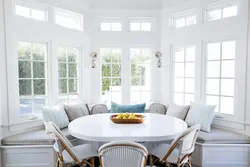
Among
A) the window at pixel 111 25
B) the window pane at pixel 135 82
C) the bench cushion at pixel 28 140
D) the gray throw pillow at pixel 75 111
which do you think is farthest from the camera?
the window pane at pixel 135 82

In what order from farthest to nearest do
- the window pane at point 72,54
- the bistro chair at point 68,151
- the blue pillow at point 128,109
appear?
the window pane at point 72,54, the blue pillow at point 128,109, the bistro chair at point 68,151

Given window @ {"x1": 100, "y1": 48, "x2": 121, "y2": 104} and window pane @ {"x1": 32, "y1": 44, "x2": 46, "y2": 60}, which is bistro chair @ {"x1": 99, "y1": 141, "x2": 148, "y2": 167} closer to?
window pane @ {"x1": 32, "y1": 44, "x2": 46, "y2": 60}

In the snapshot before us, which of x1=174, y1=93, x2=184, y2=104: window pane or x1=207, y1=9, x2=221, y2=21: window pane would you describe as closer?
x1=207, y1=9, x2=221, y2=21: window pane

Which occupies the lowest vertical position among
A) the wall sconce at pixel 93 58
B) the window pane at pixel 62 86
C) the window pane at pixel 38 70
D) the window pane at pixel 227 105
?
the window pane at pixel 227 105

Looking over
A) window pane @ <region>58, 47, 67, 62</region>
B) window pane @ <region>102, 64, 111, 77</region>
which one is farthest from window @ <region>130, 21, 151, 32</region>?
window pane @ <region>58, 47, 67, 62</region>

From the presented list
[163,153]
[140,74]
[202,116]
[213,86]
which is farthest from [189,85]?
[163,153]

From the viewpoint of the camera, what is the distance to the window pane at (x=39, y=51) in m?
3.61

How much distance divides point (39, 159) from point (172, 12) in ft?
11.9

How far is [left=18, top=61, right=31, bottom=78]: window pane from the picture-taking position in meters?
3.38

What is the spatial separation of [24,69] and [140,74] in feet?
7.70

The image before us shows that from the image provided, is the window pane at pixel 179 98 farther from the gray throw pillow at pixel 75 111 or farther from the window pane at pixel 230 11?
the gray throw pillow at pixel 75 111

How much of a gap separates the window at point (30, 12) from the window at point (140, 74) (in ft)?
6.26

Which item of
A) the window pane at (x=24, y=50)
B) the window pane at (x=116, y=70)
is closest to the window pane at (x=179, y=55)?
the window pane at (x=116, y=70)

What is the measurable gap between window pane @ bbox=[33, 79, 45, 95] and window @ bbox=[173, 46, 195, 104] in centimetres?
262
